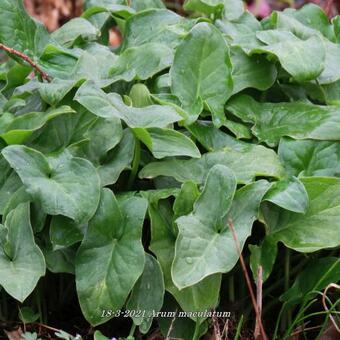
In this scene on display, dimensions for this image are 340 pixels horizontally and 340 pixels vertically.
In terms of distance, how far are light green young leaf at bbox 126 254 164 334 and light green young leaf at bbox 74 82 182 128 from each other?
0.84 feet

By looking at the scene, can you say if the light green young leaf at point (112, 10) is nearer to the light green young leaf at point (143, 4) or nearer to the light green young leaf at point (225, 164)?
the light green young leaf at point (143, 4)

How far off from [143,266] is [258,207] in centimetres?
24

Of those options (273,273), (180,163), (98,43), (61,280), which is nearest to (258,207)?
(180,163)

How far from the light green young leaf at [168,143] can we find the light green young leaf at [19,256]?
27 centimetres

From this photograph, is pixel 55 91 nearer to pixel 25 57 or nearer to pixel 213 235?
pixel 25 57

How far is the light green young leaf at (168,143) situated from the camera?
4.60 ft

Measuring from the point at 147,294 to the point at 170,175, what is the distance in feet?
0.80

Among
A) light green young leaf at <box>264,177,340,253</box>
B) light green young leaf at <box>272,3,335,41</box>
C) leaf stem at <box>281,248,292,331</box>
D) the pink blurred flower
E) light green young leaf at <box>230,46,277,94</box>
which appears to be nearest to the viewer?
light green young leaf at <box>264,177,340,253</box>

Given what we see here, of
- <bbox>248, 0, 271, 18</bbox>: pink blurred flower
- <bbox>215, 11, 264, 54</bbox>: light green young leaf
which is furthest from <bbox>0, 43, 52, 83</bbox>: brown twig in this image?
<bbox>248, 0, 271, 18</bbox>: pink blurred flower

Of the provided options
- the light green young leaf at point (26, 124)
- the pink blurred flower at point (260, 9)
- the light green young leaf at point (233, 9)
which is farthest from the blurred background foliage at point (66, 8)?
the light green young leaf at point (26, 124)

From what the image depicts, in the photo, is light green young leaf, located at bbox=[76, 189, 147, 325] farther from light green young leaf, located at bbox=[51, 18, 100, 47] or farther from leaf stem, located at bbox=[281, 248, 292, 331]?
light green young leaf, located at bbox=[51, 18, 100, 47]

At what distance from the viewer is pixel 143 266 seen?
1293 mm

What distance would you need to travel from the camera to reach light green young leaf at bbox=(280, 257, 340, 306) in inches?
54.9

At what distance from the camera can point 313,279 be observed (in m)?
1.46
